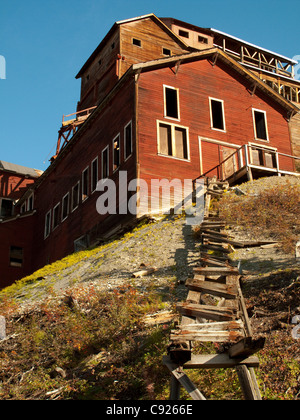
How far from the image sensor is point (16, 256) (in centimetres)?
3647

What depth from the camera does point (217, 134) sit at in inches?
1091

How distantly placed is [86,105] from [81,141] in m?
9.29

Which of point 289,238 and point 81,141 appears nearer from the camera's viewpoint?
point 289,238

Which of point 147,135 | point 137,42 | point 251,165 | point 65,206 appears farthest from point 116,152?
point 137,42

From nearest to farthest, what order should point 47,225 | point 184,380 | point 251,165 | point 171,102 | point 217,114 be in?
point 184,380
point 251,165
point 171,102
point 217,114
point 47,225

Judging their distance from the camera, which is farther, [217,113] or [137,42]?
[137,42]

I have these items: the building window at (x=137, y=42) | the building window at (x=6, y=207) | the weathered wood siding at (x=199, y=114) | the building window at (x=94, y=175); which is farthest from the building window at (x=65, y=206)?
the building window at (x=137, y=42)

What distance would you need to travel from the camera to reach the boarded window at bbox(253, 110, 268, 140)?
29547 millimetres

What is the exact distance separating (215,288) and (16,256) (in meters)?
29.4

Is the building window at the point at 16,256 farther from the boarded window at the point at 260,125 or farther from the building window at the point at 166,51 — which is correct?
the boarded window at the point at 260,125

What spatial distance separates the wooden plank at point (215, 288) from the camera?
9.07m

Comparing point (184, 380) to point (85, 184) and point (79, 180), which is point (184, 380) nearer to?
point (85, 184)
